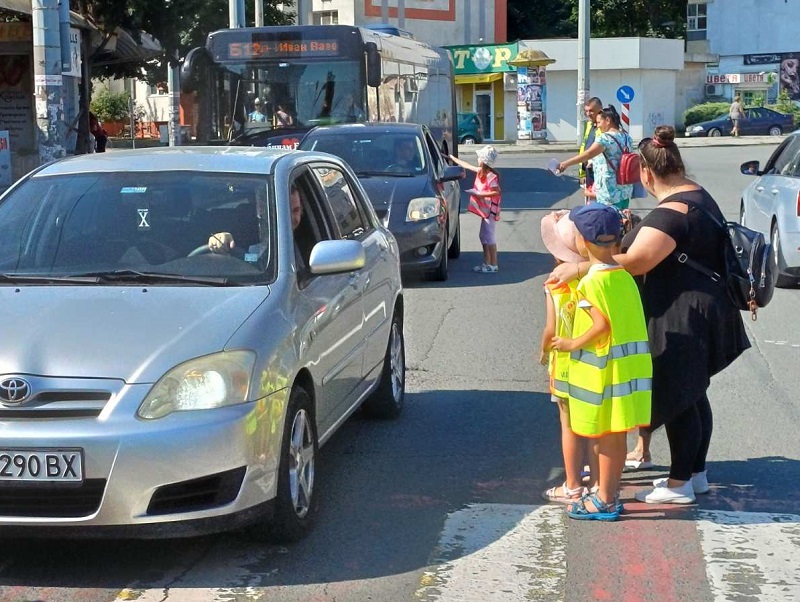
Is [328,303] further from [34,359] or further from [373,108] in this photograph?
[373,108]

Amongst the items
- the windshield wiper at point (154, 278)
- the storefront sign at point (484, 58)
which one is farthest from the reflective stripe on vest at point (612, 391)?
the storefront sign at point (484, 58)

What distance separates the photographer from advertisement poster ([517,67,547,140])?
46031 mm

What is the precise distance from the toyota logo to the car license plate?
0.19 metres

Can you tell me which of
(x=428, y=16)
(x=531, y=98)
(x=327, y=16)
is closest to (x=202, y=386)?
(x=531, y=98)

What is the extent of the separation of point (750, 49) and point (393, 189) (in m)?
56.5

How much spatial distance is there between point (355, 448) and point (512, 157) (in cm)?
3289

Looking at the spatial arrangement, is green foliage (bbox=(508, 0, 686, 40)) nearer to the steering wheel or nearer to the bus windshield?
the bus windshield

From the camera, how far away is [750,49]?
65125 millimetres

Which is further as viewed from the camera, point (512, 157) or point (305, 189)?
point (512, 157)

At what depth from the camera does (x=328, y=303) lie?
230 inches

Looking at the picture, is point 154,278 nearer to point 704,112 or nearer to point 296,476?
point 296,476

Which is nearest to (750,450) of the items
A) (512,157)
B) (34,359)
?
(34,359)

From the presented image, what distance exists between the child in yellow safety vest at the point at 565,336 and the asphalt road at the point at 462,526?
0.60 ft

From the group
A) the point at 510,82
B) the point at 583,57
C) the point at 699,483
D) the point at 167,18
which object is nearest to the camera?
the point at 699,483
